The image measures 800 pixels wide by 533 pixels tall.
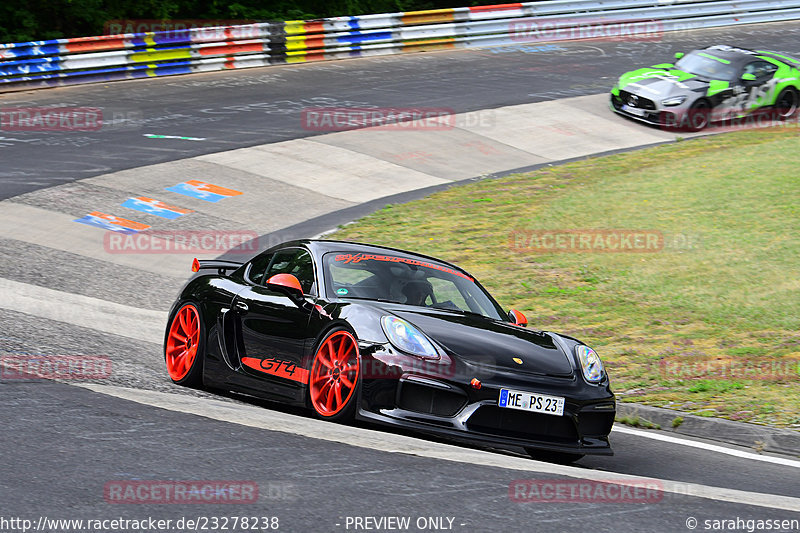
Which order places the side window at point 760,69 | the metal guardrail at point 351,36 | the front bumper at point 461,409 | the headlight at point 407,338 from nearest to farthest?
the front bumper at point 461,409
the headlight at point 407,338
the side window at point 760,69
the metal guardrail at point 351,36

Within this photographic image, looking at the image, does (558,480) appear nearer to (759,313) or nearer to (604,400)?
(604,400)

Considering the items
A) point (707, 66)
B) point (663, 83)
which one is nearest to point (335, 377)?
point (663, 83)

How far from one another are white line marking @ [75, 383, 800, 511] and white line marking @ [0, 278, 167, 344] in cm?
314

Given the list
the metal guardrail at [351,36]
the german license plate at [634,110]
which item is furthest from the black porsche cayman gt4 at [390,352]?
the metal guardrail at [351,36]

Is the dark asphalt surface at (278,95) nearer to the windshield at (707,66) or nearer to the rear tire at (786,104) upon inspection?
the windshield at (707,66)

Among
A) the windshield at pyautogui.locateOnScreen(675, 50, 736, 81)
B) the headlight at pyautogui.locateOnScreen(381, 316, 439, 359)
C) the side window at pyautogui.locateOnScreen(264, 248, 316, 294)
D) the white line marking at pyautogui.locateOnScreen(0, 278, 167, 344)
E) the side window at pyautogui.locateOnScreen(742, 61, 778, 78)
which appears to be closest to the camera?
the headlight at pyautogui.locateOnScreen(381, 316, 439, 359)

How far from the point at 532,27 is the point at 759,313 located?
69.2 ft

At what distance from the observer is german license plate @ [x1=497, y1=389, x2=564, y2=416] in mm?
6488

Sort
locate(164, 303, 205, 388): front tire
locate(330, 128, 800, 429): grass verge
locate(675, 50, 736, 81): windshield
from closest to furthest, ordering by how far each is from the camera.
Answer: locate(164, 303, 205, 388): front tire, locate(330, 128, 800, 429): grass verge, locate(675, 50, 736, 81): windshield

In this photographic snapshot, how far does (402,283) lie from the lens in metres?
7.67

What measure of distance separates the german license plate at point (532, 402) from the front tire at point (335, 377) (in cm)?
93

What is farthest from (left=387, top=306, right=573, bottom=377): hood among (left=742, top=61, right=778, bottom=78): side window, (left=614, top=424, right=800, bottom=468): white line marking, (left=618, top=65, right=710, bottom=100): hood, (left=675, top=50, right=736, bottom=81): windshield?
(left=742, top=61, right=778, bottom=78): side window

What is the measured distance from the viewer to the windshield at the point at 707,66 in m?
21.9

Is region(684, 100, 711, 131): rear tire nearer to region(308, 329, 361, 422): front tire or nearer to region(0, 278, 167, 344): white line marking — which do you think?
region(0, 278, 167, 344): white line marking
